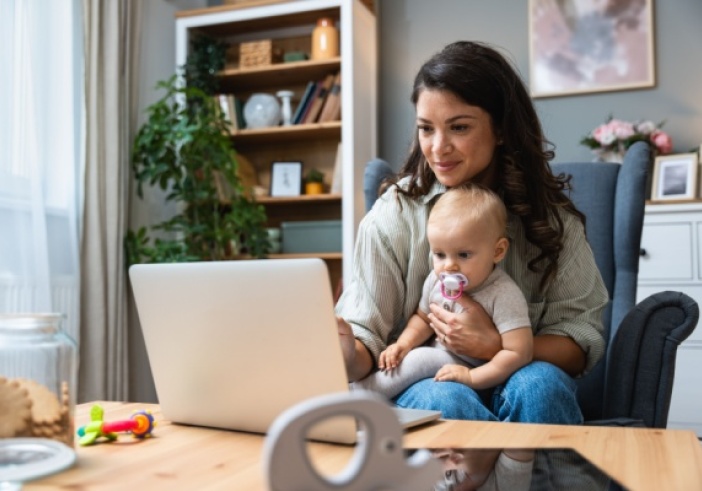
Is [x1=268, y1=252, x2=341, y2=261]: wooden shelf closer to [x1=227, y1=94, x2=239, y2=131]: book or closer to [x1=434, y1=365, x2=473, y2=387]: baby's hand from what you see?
[x1=227, y1=94, x2=239, y2=131]: book

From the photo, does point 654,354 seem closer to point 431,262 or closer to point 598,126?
point 431,262

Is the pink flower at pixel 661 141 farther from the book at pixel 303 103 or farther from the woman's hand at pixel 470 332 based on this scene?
the woman's hand at pixel 470 332

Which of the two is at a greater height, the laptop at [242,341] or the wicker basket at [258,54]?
the wicker basket at [258,54]

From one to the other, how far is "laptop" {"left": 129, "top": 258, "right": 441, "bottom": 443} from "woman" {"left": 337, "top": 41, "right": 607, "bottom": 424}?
0.46 m

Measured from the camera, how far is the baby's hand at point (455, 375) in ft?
4.21

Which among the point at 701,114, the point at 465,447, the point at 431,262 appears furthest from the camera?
the point at 701,114

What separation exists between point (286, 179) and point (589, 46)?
5.17 feet

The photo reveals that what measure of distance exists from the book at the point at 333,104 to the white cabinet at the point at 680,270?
1431 millimetres

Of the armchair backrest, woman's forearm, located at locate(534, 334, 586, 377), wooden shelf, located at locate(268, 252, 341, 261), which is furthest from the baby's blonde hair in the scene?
wooden shelf, located at locate(268, 252, 341, 261)

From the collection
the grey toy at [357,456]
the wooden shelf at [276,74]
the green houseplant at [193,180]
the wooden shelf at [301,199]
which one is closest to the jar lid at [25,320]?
the grey toy at [357,456]

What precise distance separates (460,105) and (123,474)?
3.18 ft

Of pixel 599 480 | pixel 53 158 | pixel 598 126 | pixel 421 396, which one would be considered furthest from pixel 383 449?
pixel 598 126

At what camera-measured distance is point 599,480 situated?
0.71 metres

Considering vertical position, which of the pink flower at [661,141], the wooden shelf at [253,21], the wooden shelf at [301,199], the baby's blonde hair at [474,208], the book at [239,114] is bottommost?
the baby's blonde hair at [474,208]
